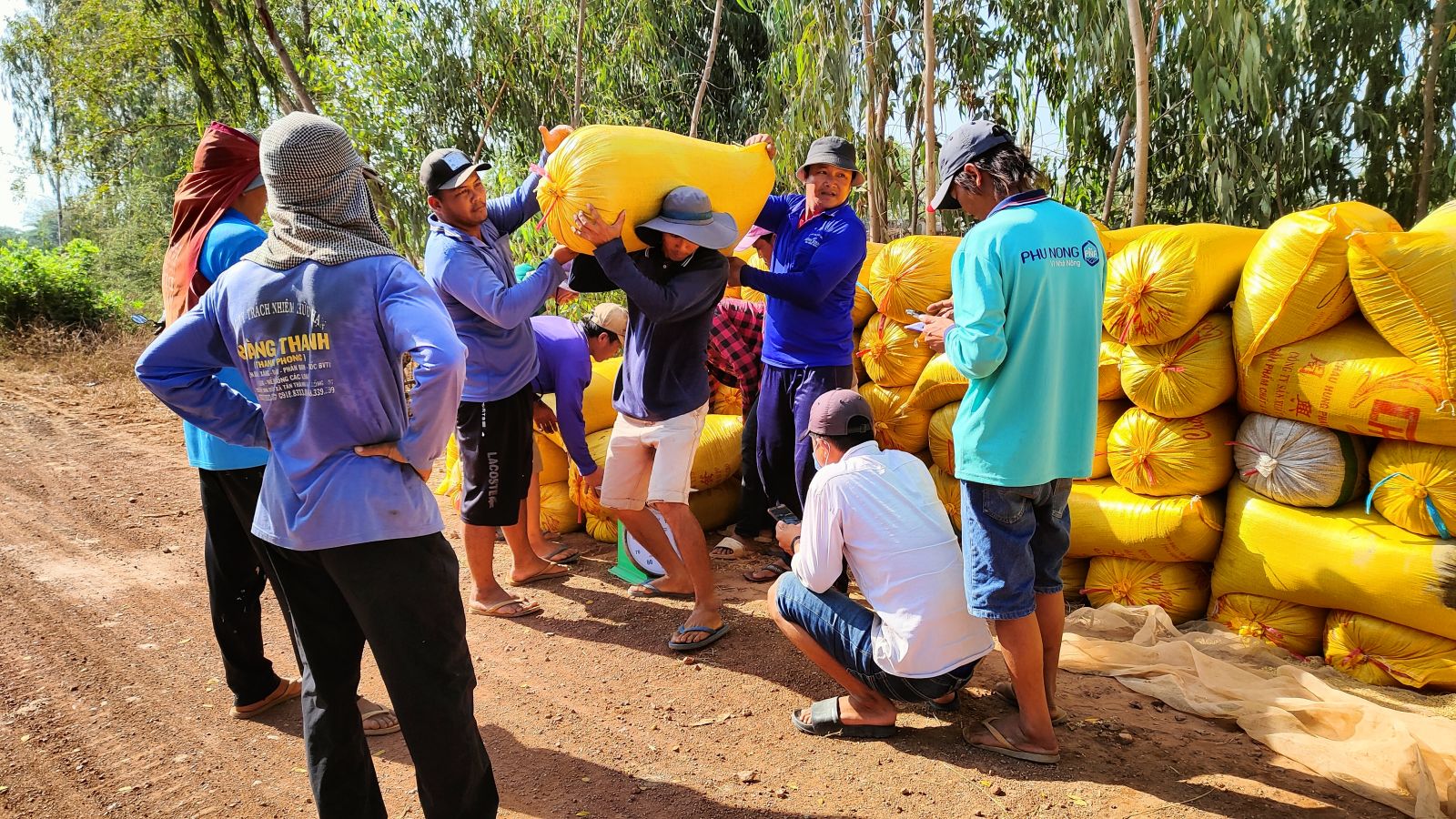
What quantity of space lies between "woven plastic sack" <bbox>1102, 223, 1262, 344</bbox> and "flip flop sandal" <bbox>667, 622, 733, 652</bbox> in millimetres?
1918

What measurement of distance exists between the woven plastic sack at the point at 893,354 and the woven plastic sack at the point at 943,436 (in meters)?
0.21

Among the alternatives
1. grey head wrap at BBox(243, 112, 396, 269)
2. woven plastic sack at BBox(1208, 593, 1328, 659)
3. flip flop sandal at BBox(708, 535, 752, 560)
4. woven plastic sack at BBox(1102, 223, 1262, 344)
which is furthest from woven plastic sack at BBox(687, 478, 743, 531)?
grey head wrap at BBox(243, 112, 396, 269)

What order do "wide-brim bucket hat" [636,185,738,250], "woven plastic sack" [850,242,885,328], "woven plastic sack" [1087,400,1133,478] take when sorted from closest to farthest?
"wide-brim bucket hat" [636,185,738,250] < "woven plastic sack" [1087,400,1133,478] < "woven plastic sack" [850,242,885,328]

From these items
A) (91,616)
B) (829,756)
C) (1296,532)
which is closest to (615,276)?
(829,756)

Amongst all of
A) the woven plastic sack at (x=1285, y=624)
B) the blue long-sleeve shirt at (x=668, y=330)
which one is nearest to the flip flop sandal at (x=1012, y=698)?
the woven plastic sack at (x=1285, y=624)

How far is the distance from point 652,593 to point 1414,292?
10.1ft

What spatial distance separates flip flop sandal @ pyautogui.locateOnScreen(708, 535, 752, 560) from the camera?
473 centimetres

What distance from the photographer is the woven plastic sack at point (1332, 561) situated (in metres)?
3.10

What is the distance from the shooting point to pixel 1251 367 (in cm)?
352

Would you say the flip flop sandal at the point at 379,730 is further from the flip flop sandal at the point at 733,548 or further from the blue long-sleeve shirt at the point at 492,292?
the flip flop sandal at the point at 733,548

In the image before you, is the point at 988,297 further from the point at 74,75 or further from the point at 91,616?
the point at 74,75

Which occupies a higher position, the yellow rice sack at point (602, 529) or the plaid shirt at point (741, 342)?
the plaid shirt at point (741, 342)

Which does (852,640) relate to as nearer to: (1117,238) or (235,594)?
(235,594)

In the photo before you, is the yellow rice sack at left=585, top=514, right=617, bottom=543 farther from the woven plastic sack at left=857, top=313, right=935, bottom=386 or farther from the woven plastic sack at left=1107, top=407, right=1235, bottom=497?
the woven plastic sack at left=1107, top=407, right=1235, bottom=497
